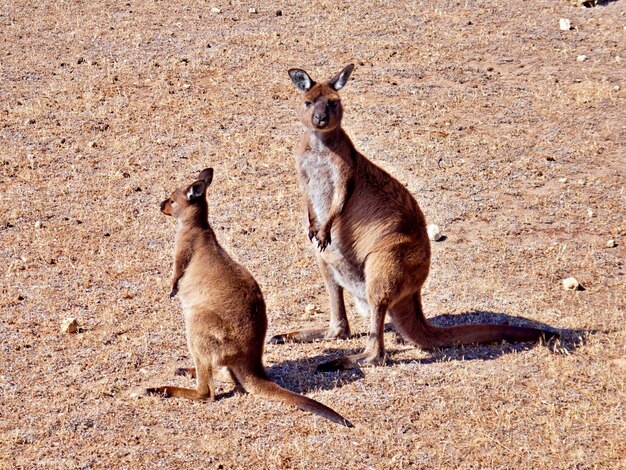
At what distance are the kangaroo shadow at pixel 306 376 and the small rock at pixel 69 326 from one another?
5.41 feet

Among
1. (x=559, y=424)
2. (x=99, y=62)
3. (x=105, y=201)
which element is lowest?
(x=559, y=424)

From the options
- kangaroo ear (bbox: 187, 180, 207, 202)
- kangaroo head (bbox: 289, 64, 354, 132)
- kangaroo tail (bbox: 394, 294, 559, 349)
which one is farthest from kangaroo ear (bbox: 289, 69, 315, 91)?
kangaroo tail (bbox: 394, 294, 559, 349)

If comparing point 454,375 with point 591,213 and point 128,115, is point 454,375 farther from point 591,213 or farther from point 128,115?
point 128,115

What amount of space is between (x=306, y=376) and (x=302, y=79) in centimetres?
253

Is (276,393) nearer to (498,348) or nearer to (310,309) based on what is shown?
(498,348)

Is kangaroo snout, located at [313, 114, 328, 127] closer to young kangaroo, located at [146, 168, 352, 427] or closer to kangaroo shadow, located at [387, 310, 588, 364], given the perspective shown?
young kangaroo, located at [146, 168, 352, 427]

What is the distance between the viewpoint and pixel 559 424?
5656 mm

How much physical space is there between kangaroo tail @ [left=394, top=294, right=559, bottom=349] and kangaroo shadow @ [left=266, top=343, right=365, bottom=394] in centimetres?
53

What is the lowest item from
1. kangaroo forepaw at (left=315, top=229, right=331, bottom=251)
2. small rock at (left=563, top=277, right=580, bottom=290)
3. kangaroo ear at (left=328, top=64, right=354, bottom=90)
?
small rock at (left=563, top=277, right=580, bottom=290)

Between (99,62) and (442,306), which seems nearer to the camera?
(442,306)

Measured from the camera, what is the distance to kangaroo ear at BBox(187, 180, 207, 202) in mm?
6555

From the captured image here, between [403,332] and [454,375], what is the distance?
58 cm

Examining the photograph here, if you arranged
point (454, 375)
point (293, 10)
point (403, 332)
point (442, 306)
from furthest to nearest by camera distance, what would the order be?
point (293, 10) < point (442, 306) < point (403, 332) < point (454, 375)

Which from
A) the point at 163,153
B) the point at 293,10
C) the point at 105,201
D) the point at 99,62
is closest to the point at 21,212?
the point at 105,201
